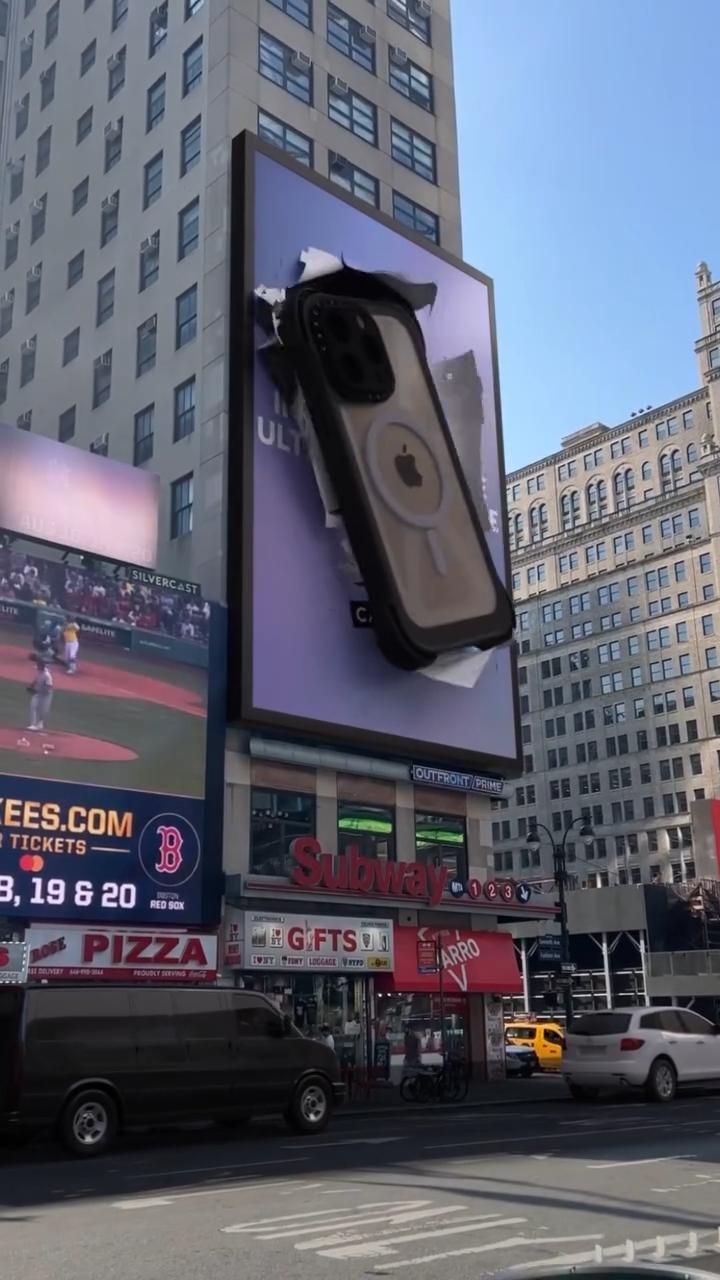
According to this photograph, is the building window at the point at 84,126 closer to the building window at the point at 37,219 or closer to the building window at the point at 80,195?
the building window at the point at 80,195

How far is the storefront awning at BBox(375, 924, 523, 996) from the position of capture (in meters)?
33.8

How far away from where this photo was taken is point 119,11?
160 ft

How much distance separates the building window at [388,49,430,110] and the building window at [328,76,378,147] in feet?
8.43

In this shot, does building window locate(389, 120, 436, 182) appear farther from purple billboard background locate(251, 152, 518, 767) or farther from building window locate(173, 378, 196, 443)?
building window locate(173, 378, 196, 443)

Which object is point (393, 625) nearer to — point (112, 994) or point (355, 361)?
point (355, 361)

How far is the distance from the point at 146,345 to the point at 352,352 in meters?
8.45

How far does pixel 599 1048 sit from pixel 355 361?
2125 centimetres

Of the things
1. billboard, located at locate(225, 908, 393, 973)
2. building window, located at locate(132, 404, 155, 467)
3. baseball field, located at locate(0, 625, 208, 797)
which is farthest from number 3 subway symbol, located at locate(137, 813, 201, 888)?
building window, located at locate(132, 404, 155, 467)

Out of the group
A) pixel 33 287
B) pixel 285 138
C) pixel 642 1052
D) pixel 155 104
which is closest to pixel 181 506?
pixel 285 138

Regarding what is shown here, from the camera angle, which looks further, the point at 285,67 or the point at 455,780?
the point at 285,67

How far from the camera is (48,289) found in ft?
158

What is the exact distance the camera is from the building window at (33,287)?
49000mm

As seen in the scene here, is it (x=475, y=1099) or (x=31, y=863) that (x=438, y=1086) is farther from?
(x=31, y=863)

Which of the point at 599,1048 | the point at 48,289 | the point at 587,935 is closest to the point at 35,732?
the point at 599,1048
